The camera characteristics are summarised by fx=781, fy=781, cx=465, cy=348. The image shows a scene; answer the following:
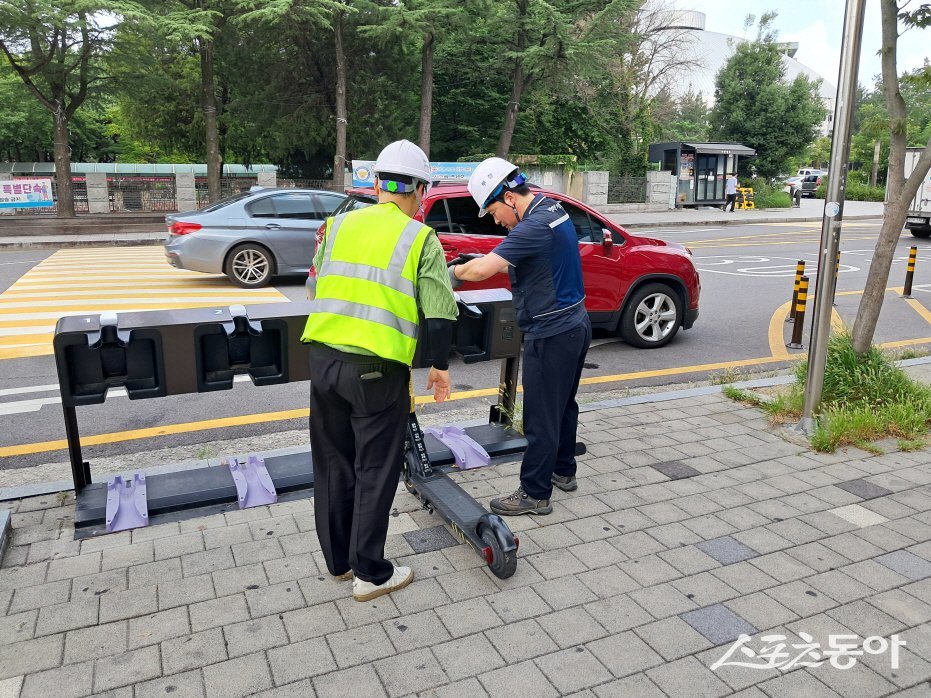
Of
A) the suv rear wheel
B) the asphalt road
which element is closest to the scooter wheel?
the asphalt road

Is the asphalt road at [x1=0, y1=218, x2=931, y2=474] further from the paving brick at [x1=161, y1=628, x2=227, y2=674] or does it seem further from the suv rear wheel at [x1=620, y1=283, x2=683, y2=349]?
the paving brick at [x1=161, y1=628, x2=227, y2=674]

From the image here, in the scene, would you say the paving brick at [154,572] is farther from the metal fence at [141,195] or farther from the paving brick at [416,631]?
the metal fence at [141,195]

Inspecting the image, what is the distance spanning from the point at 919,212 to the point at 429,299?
21819mm

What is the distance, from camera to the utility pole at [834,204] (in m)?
5.04

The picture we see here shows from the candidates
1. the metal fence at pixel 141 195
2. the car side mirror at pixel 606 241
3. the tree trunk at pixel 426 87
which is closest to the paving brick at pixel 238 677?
the car side mirror at pixel 606 241

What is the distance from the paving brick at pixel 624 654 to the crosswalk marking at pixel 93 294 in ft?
22.5

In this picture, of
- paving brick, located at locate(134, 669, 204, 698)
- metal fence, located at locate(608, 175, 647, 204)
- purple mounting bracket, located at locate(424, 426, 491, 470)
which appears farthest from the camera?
metal fence, located at locate(608, 175, 647, 204)

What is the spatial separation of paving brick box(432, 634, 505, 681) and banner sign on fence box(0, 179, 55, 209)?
84.5 ft

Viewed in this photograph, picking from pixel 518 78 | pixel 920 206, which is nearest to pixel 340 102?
pixel 518 78

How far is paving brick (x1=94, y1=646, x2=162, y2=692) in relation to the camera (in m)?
2.84

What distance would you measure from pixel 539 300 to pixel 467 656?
1840 millimetres

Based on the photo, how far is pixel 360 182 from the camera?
2586cm

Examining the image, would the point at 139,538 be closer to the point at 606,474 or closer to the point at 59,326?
the point at 59,326

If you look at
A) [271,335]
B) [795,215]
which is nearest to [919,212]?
[795,215]
